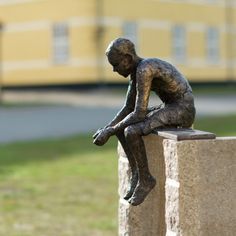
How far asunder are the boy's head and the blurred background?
493cm

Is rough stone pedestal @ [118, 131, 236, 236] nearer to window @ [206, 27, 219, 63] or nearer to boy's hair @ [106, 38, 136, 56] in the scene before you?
boy's hair @ [106, 38, 136, 56]

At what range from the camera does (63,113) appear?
24000 millimetres

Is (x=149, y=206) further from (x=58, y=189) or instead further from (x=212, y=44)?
(x=212, y=44)

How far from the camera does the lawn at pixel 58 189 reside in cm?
731

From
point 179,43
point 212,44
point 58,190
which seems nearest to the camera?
point 58,190

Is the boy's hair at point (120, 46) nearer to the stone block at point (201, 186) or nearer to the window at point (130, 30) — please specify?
the stone block at point (201, 186)

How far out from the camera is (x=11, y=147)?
14.2 meters

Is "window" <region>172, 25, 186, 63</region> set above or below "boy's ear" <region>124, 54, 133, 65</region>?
below

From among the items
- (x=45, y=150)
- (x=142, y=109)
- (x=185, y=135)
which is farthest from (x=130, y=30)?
(x=185, y=135)

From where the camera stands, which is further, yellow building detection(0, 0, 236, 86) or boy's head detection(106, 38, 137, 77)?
yellow building detection(0, 0, 236, 86)

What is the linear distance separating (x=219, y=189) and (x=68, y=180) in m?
6.16

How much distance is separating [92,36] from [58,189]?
26.4 m

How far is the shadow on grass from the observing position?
12234 millimetres

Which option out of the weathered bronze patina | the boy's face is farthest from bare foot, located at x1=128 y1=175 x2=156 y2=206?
the boy's face
